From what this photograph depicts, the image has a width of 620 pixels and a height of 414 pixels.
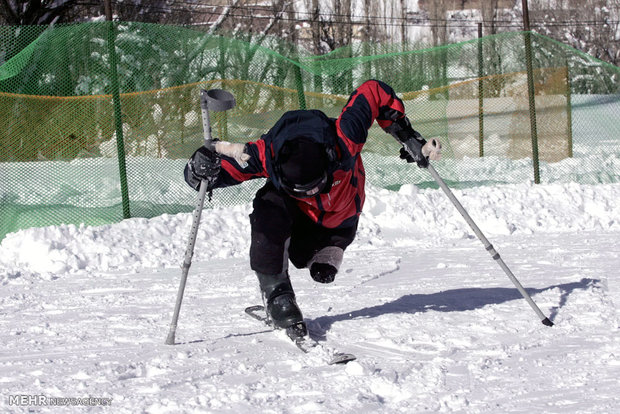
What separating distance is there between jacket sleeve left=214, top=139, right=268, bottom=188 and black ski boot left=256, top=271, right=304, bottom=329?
23.0 inches

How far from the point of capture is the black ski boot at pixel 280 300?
14.1 feet

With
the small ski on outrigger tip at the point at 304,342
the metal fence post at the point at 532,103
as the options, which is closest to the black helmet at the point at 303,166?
the small ski on outrigger tip at the point at 304,342

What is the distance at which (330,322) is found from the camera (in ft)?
16.1

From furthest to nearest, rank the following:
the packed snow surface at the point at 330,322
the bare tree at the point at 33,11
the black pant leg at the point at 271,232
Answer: the bare tree at the point at 33,11 → the black pant leg at the point at 271,232 → the packed snow surface at the point at 330,322

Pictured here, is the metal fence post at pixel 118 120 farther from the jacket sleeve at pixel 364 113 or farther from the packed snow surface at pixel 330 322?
the jacket sleeve at pixel 364 113

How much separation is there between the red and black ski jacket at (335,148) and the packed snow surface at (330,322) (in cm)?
79

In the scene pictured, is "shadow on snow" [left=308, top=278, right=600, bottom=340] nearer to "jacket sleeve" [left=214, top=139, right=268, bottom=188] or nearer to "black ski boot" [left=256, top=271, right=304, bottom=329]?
"black ski boot" [left=256, top=271, right=304, bottom=329]

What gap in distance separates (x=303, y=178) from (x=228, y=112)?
5743 millimetres

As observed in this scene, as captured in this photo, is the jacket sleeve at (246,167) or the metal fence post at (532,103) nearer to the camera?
the jacket sleeve at (246,167)

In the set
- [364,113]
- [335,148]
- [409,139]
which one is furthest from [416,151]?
[335,148]

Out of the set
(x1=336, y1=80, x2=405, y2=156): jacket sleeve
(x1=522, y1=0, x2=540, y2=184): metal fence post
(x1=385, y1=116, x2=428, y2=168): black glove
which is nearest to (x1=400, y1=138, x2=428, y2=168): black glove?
(x1=385, y1=116, x2=428, y2=168): black glove

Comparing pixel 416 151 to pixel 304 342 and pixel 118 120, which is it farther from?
pixel 118 120

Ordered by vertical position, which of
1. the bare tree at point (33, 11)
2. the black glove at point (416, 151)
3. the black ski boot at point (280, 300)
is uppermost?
the bare tree at point (33, 11)

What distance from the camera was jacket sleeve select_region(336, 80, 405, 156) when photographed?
162 inches
